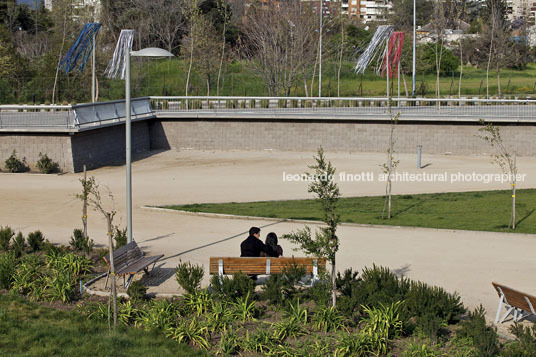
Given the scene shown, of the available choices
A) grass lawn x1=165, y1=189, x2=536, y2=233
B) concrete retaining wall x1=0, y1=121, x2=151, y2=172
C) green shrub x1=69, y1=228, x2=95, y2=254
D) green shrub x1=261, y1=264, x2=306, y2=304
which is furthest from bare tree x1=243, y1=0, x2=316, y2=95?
green shrub x1=261, y1=264, x2=306, y2=304

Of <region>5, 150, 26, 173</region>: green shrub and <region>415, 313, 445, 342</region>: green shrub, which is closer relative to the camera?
<region>415, 313, 445, 342</region>: green shrub

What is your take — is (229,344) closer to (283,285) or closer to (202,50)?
(283,285)

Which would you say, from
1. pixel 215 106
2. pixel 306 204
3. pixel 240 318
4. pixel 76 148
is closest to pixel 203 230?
pixel 306 204

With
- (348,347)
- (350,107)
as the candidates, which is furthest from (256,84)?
(348,347)

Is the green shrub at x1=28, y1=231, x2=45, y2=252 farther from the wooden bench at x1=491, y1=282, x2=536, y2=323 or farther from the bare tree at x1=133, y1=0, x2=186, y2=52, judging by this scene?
the bare tree at x1=133, y1=0, x2=186, y2=52

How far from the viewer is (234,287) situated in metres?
11.0

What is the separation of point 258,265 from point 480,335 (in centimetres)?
406

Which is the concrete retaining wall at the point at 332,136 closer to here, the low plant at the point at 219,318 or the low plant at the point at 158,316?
the low plant at the point at 219,318

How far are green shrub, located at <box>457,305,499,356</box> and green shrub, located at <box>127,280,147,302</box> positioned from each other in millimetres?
4967

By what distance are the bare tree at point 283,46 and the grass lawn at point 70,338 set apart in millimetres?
34411

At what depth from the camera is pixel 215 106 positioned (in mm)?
34781

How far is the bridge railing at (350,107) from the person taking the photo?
98.3ft

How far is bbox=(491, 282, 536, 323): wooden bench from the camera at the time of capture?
382 inches

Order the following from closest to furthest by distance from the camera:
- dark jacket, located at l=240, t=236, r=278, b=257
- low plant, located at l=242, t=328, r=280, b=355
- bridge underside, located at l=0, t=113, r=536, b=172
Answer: low plant, located at l=242, t=328, r=280, b=355, dark jacket, located at l=240, t=236, r=278, b=257, bridge underside, located at l=0, t=113, r=536, b=172
